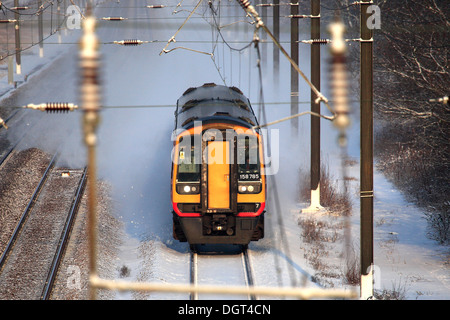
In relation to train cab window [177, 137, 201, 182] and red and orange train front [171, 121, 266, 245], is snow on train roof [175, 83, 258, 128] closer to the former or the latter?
red and orange train front [171, 121, 266, 245]

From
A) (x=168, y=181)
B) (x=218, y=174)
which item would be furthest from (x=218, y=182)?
(x=168, y=181)

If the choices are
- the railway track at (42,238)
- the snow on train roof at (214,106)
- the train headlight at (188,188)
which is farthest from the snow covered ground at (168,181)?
the snow on train roof at (214,106)

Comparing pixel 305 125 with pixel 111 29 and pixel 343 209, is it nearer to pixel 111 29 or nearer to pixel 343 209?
pixel 343 209

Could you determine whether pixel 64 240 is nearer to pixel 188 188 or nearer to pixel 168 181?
pixel 188 188

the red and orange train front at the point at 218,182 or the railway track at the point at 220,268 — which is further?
the red and orange train front at the point at 218,182

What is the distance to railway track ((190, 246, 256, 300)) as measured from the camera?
14.7m

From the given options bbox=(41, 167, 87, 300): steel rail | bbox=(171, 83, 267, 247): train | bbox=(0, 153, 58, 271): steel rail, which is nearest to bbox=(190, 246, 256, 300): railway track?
bbox=(171, 83, 267, 247): train

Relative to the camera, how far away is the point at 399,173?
23594mm

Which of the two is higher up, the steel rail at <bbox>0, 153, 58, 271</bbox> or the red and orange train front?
the red and orange train front

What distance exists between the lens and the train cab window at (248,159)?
15.2 meters

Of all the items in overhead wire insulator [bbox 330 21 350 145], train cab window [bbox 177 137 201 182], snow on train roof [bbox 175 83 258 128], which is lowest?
train cab window [bbox 177 137 201 182]

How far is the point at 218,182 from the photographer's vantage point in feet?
49.5

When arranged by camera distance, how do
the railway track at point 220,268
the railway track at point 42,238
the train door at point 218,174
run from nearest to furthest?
1. the railway track at point 42,238
2. the railway track at point 220,268
3. the train door at point 218,174

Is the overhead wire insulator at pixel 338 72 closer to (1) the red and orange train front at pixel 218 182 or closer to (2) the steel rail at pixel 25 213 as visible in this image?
(1) the red and orange train front at pixel 218 182
